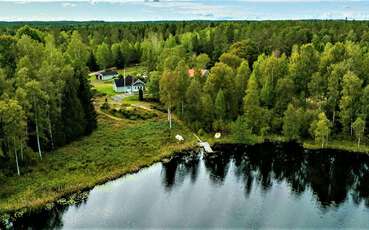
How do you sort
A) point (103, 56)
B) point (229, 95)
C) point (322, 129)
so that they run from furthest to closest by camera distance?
1. point (103, 56)
2. point (229, 95)
3. point (322, 129)

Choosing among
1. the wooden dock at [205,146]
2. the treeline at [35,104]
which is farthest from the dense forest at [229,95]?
the wooden dock at [205,146]

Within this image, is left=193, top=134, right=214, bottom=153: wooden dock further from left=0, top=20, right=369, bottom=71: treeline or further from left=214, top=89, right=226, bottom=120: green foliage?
left=0, top=20, right=369, bottom=71: treeline

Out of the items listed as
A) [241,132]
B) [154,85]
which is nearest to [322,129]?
[241,132]

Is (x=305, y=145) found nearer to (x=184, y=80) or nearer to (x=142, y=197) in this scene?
(x=184, y=80)

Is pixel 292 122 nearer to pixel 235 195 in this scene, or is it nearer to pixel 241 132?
pixel 241 132

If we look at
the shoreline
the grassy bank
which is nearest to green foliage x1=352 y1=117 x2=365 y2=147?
the shoreline

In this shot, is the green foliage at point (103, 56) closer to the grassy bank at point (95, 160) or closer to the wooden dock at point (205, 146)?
the grassy bank at point (95, 160)
